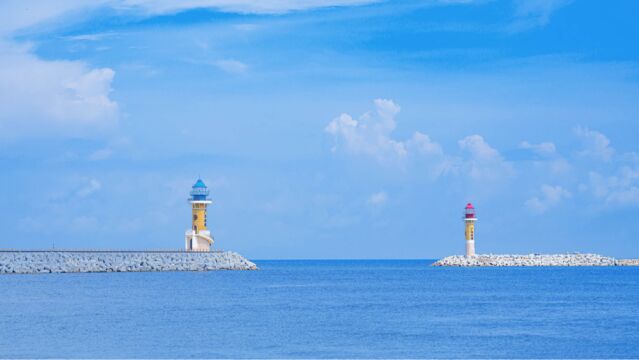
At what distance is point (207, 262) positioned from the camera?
275 feet

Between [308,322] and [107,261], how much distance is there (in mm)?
43718

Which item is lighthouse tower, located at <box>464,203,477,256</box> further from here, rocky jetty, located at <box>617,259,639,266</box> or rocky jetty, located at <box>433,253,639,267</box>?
rocky jetty, located at <box>617,259,639,266</box>

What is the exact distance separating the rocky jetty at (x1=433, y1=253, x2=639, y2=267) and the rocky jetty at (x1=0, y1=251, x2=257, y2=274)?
35.1 metres

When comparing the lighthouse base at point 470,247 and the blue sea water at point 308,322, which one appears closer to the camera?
the blue sea water at point 308,322

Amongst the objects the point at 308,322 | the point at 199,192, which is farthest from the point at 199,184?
the point at 308,322

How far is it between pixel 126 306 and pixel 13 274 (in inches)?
1302

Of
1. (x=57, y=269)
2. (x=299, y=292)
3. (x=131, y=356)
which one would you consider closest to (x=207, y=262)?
(x=57, y=269)

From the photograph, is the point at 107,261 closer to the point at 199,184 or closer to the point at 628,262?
the point at 199,184

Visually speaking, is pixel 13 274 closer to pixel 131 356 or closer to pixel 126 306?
pixel 126 306

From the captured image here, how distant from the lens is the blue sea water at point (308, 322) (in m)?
30.2

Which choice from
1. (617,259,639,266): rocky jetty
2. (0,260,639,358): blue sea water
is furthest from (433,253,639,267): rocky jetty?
(0,260,639,358): blue sea water

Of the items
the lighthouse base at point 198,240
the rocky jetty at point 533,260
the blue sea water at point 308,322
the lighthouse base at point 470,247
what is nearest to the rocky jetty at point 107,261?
the lighthouse base at point 198,240

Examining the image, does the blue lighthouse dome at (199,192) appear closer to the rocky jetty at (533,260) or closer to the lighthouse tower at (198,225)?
the lighthouse tower at (198,225)

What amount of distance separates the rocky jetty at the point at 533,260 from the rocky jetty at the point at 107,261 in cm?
3507
